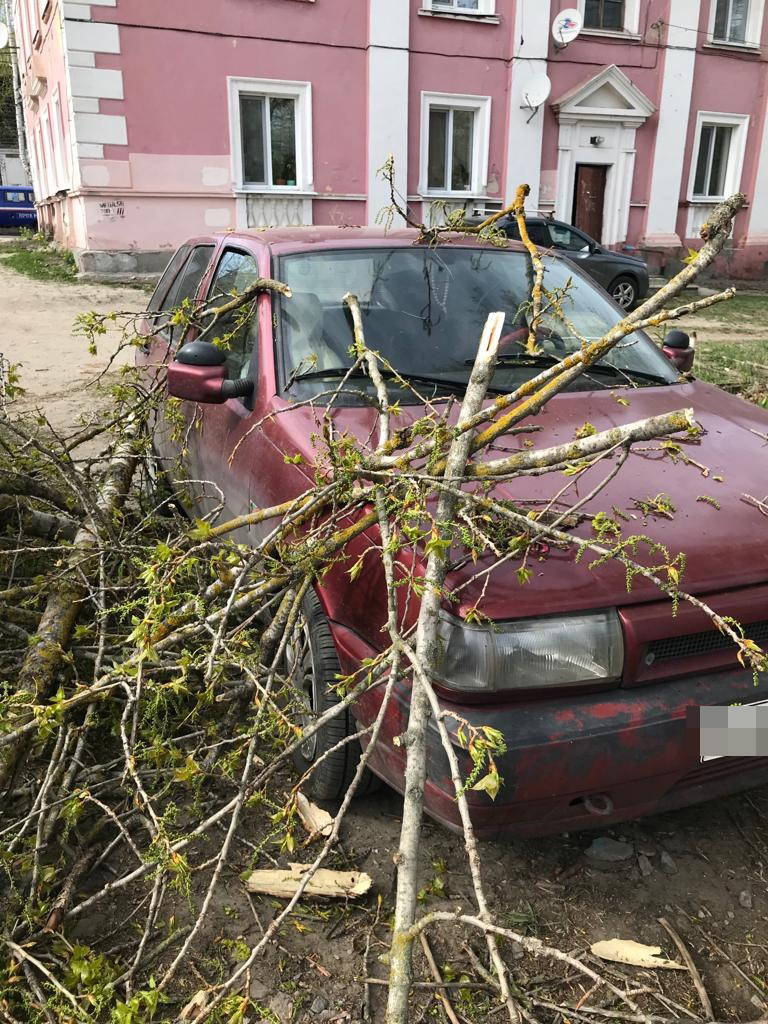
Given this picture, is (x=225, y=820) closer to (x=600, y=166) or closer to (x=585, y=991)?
(x=585, y=991)

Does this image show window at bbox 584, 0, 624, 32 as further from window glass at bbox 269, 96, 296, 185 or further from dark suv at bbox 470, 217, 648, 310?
window glass at bbox 269, 96, 296, 185

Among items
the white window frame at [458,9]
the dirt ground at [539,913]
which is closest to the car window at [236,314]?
the dirt ground at [539,913]

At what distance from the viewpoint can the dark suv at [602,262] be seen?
13727 millimetres

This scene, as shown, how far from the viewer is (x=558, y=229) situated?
13.9 m

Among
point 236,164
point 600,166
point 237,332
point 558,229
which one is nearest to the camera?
point 237,332

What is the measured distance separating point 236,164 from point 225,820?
14.9m

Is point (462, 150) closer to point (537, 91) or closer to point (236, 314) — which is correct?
point (537, 91)

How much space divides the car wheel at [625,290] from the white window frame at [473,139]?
4.60m

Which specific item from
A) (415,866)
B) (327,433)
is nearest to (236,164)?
(327,433)

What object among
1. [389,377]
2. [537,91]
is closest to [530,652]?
[389,377]

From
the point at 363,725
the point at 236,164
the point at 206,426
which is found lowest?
the point at 363,725

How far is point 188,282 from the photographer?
4492 mm

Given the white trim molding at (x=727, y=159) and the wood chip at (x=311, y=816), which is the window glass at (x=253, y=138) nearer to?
the white trim molding at (x=727, y=159)

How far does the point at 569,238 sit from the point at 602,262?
728mm
